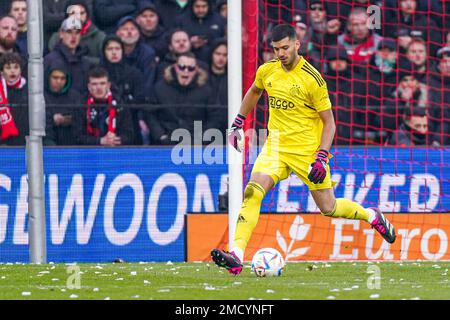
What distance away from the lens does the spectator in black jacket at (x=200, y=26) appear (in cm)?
1542

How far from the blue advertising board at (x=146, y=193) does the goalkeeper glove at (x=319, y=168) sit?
4.26m

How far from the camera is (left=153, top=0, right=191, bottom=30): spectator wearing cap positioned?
15.5 m

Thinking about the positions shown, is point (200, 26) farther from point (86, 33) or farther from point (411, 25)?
point (411, 25)

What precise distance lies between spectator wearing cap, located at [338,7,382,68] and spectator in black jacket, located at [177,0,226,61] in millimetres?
1593

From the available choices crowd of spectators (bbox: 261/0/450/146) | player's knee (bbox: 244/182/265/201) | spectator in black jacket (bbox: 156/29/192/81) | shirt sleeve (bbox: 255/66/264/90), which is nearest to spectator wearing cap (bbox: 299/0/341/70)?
crowd of spectators (bbox: 261/0/450/146)

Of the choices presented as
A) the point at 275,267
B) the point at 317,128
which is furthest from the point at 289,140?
the point at 275,267

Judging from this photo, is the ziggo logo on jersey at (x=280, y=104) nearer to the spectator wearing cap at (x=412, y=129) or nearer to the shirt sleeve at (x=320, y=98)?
the shirt sleeve at (x=320, y=98)

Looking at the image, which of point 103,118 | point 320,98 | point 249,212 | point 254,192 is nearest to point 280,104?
point 320,98

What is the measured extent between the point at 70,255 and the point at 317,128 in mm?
4876

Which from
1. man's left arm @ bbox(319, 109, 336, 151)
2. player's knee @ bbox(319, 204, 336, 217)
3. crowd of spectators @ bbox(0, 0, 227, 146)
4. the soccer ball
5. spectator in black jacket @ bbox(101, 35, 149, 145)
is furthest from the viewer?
spectator in black jacket @ bbox(101, 35, 149, 145)

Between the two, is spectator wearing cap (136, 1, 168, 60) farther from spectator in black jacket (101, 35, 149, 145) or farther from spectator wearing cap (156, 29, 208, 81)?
spectator in black jacket (101, 35, 149, 145)

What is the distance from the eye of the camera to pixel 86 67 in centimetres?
1502

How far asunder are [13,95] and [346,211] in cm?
521

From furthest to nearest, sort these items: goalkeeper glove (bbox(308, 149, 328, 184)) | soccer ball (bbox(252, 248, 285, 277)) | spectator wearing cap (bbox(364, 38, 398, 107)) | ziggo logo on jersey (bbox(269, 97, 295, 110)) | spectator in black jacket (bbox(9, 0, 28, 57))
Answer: spectator wearing cap (bbox(364, 38, 398, 107)) < spectator in black jacket (bbox(9, 0, 28, 57)) < ziggo logo on jersey (bbox(269, 97, 295, 110)) < goalkeeper glove (bbox(308, 149, 328, 184)) < soccer ball (bbox(252, 248, 285, 277))
